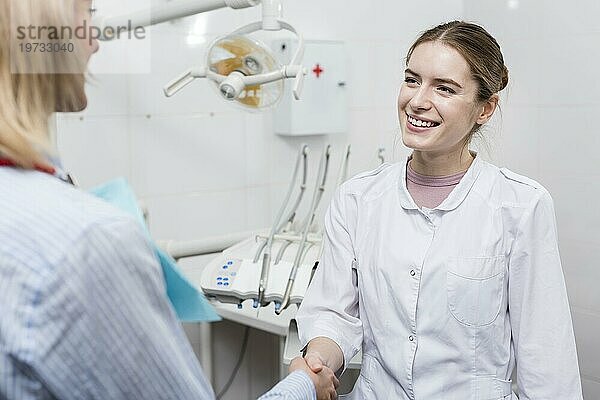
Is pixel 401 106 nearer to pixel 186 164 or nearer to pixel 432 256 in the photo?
pixel 432 256

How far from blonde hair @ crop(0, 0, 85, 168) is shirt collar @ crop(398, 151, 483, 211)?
0.85 meters

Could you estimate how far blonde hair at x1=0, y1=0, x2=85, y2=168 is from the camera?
679 millimetres

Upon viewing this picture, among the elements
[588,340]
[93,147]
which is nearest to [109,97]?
[93,147]

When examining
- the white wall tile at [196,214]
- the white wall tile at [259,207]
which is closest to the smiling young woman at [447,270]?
the white wall tile at [196,214]

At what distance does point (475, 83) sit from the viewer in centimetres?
145

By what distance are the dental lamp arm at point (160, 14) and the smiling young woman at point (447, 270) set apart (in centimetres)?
45

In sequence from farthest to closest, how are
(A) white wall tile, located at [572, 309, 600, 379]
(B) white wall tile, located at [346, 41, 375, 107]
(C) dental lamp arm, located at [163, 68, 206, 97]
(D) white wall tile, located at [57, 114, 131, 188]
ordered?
(B) white wall tile, located at [346, 41, 375, 107] < (A) white wall tile, located at [572, 309, 600, 379] < (D) white wall tile, located at [57, 114, 131, 188] < (C) dental lamp arm, located at [163, 68, 206, 97]

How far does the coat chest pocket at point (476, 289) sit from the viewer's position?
1379mm

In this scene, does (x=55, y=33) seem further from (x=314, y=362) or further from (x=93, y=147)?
(x=93, y=147)

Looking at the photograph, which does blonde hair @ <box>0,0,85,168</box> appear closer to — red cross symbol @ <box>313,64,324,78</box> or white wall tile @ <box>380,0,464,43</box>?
red cross symbol @ <box>313,64,324,78</box>

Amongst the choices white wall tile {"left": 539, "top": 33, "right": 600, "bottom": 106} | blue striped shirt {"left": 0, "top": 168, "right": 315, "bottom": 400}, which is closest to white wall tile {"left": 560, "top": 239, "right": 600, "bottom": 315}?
white wall tile {"left": 539, "top": 33, "right": 600, "bottom": 106}

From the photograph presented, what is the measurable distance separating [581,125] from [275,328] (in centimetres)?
111

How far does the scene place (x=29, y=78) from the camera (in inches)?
27.9

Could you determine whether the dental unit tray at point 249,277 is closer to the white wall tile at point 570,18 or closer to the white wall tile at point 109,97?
the white wall tile at point 109,97
